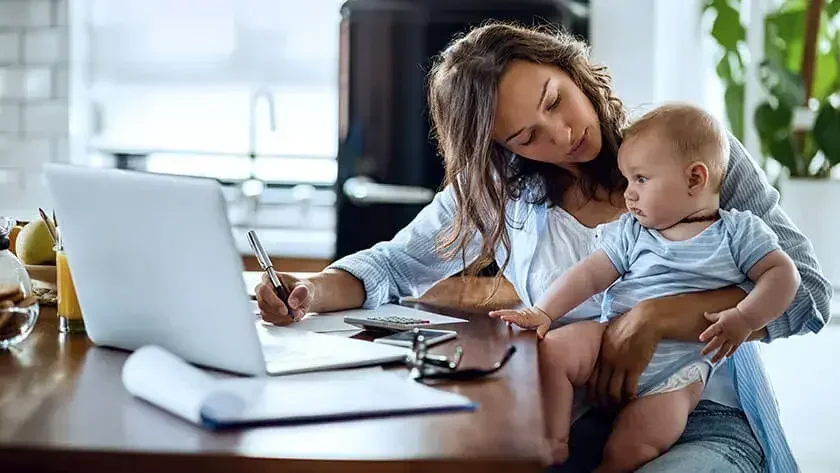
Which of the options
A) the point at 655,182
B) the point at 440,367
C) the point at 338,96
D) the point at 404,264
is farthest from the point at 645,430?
the point at 338,96

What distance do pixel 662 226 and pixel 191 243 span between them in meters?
0.78

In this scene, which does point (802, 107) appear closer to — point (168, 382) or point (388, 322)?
point (388, 322)

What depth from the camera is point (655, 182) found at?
1.63 m

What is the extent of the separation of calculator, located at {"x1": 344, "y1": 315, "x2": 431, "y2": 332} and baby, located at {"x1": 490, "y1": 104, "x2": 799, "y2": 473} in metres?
0.11

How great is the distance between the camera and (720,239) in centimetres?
162

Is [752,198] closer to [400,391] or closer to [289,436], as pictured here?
[400,391]

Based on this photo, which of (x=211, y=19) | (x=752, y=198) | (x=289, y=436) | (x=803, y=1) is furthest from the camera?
→ (x=211, y=19)

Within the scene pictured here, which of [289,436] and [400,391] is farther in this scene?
[400,391]

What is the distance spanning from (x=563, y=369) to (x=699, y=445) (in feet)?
0.77

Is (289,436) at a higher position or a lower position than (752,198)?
lower

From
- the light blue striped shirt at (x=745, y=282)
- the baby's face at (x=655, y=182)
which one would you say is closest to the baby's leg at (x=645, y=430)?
the light blue striped shirt at (x=745, y=282)

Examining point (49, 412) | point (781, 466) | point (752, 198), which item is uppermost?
point (752, 198)

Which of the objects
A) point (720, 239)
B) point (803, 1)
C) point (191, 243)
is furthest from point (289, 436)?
point (803, 1)

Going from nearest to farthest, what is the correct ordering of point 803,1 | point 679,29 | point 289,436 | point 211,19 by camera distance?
point 289,436, point 803,1, point 679,29, point 211,19
